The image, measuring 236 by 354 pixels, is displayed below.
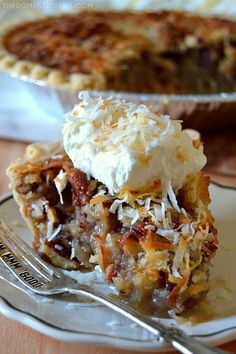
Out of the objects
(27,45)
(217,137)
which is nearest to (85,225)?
(217,137)

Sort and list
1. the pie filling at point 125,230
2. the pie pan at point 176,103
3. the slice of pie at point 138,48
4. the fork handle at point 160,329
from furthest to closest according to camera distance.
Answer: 1. the slice of pie at point 138,48
2. the pie pan at point 176,103
3. the pie filling at point 125,230
4. the fork handle at point 160,329

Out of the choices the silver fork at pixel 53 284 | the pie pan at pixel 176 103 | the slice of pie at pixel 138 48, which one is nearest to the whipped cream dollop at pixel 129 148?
the silver fork at pixel 53 284

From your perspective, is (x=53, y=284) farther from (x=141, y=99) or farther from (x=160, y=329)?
(x=141, y=99)

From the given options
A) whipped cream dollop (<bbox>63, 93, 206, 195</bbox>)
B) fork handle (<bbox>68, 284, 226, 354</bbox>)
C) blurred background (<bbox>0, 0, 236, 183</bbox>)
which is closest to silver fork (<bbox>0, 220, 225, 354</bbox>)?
fork handle (<bbox>68, 284, 226, 354</bbox>)

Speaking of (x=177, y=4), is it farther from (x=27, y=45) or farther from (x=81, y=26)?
(x=27, y=45)

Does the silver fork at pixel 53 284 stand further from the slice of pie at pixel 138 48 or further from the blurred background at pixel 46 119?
the slice of pie at pixel 138 48
